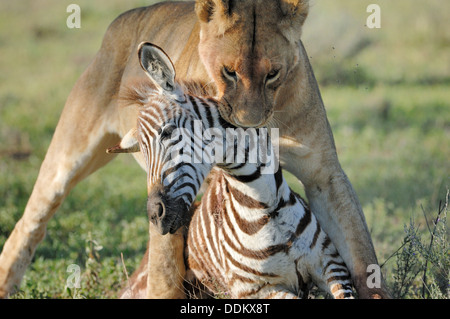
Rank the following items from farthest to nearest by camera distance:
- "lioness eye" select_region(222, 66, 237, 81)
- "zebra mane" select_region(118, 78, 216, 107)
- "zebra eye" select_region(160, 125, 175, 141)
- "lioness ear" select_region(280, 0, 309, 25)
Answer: "lioness ear" select_region(280, 0, 309, 25) < "lioness eye" select_region(222, 66, 237, 81) < "zebra mane" select_region(118, 78, 216, 107) < "zebra eye" select_region(160, 125, 175, 141)

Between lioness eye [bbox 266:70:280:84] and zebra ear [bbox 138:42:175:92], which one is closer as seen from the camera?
zebra ear [bbox 138:42:175:92]

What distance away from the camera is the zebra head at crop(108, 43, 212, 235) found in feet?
10.1

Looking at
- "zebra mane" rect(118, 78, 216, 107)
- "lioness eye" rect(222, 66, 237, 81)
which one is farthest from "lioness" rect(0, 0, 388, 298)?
"zebra mane" rect(118, 78, 216, 107)

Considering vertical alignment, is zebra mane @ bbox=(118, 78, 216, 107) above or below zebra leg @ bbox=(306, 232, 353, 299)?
above

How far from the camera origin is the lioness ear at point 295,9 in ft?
12.8

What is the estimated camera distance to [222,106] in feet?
11.3

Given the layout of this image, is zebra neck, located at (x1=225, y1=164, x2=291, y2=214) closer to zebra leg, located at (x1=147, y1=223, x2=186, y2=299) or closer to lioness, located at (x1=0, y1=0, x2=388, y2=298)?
lioness, located at (x1=0, y1=0, x2=388, y2=298)

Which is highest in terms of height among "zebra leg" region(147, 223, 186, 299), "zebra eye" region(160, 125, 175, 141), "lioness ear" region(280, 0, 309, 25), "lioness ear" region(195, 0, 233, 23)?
"lioness ear" region(195, 0, 233, 23)

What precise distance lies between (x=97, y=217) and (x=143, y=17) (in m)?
2.23

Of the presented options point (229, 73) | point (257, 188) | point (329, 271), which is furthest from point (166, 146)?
point (329, 271)

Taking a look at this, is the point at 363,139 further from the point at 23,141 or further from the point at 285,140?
the point at 285,140

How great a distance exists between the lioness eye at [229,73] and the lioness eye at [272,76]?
0.16m

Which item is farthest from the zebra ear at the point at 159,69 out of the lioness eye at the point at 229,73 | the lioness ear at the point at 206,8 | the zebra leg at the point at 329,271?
the zebra leg at the point at 329,271
